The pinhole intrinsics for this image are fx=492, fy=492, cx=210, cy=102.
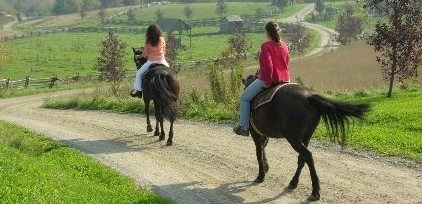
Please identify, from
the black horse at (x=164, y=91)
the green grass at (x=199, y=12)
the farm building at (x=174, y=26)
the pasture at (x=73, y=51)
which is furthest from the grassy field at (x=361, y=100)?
the green grass at (x=199, y=12)

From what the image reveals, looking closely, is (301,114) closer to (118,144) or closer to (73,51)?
(118,144)

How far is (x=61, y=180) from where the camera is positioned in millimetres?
9742

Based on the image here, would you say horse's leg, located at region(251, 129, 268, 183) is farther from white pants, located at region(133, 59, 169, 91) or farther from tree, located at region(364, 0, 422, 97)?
tree, located at region(364, 0, 422, 97)

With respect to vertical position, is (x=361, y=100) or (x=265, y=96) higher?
(x=265, y=96)

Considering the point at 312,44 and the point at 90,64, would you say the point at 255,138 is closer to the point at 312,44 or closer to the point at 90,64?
the point at 90,64

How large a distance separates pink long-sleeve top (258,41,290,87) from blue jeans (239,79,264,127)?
0.73 feet

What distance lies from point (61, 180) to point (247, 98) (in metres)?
4.23

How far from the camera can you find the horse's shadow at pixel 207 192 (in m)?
9.87

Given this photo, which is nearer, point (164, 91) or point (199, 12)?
point (164, 91)

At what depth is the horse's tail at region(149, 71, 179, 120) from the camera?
14.6 meters

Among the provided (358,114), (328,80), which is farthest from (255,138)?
(328,80)

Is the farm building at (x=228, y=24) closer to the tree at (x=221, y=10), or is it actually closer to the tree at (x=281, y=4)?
the tree at (x=221, y=10)

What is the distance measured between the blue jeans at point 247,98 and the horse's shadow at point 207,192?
1.38 m

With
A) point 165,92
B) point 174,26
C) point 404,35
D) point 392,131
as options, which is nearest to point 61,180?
point 165,92
